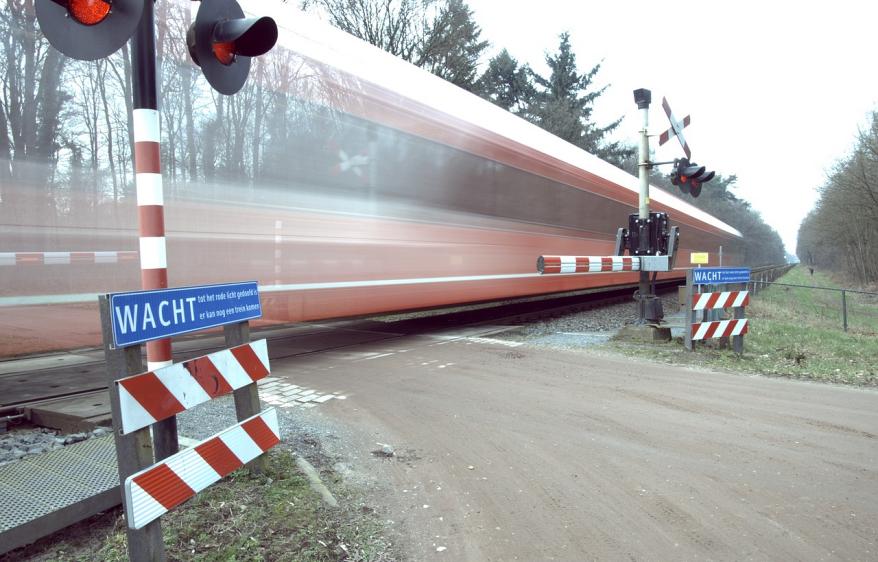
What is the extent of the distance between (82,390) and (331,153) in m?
3.41

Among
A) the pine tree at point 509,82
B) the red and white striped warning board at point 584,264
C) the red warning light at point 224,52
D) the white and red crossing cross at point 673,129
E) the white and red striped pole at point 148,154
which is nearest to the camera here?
the white and red striped pole at point 148,154

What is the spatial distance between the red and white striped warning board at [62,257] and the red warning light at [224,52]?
2.18 meters

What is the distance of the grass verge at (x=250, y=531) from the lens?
2.54 metres

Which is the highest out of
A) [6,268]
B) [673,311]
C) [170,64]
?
[170,64]

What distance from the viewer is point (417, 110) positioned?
7.57 meters

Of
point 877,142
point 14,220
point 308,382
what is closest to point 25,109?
point 14,220

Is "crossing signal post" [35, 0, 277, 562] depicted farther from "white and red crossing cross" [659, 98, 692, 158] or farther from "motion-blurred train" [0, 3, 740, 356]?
Result: "white and red crossing cross" [659, 98, 692, 158]

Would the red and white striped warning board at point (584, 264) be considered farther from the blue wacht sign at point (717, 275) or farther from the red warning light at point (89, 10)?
the red warning light at point (89, 10)

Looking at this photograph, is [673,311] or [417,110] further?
[673,311]

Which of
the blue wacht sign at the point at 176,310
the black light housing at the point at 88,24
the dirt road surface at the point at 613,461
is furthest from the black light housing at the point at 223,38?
the dirt road surface at the point at 613,461

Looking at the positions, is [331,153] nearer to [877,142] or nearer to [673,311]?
[673,311]

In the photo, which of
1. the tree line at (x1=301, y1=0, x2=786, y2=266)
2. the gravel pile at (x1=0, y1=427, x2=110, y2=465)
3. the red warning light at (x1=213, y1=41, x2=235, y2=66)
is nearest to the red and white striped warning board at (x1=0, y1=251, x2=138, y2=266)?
the gravel pile at (x1=0, y1=427, x2=110, y2=465)

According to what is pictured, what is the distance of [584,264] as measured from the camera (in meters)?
8.16

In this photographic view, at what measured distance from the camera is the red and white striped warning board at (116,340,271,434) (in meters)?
2.23
